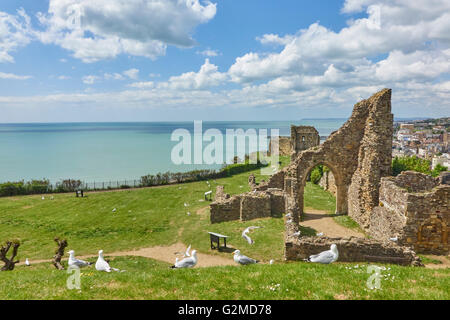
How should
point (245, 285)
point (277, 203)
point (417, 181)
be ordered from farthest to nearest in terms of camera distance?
point (277, 203) < point (417, 181) < point (245, 285)

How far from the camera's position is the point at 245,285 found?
677 cm

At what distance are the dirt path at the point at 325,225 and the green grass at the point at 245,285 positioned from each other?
28.0ft

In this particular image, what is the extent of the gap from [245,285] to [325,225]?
1336 centimetres

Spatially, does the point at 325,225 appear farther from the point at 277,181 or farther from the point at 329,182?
the point at 329,182

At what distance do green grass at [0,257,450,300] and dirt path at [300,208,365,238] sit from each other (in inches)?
336

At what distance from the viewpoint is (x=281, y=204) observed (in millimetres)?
19781

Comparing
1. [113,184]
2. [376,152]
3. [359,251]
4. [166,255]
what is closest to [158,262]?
[166,255]

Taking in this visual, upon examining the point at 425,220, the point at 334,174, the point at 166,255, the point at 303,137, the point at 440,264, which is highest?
the point at 303,137

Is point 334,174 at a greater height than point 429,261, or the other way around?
point 334,174
